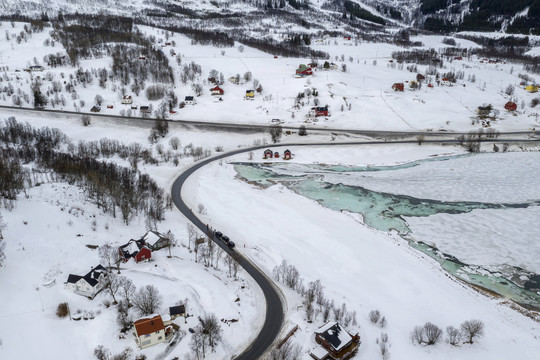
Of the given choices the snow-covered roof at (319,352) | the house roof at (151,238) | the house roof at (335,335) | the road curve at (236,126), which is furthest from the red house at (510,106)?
the house roof at (151,238)

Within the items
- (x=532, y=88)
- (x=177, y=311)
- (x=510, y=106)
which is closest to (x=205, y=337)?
(x=177, y=311)

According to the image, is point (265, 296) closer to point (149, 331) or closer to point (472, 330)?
point (149, 331)

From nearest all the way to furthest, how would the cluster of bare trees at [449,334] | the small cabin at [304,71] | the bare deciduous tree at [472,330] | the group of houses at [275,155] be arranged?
the cluster of bare trees at [449,334] < the bare deciduous tree at [472,330] < the group of houses at [275,155] < the small cabin at [304,71]

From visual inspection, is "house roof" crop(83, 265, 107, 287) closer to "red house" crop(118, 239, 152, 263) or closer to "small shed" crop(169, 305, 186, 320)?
"red house" crop(118, 239, 152, 263)

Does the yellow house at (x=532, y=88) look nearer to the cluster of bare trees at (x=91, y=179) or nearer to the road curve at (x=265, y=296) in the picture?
the road curve at (x=265, y=296)

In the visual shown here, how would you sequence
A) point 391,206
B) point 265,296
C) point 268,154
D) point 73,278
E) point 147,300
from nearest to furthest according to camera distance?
point 147,300, point 73,278, point 265,296, point 391,206, point 268,154

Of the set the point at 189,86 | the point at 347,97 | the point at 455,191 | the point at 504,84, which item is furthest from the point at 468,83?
the point at 189,86
